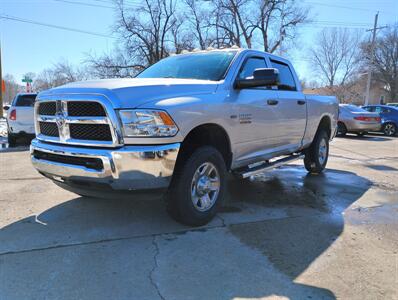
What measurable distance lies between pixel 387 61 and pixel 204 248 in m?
63.7

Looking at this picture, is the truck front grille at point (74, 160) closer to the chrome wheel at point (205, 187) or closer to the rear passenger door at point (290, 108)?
the chrome wheel at point (205, 187)

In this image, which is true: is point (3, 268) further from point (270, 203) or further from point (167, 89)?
point (270, 203)

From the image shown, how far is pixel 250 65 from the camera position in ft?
16.0

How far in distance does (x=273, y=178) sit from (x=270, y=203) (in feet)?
5.87

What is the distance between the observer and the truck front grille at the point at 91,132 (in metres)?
3.39

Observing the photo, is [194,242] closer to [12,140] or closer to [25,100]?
[25,100]

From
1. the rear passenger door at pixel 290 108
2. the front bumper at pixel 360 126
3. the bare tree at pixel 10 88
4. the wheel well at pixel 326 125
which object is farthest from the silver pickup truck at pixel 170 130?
the bare tree at pixel 10 88

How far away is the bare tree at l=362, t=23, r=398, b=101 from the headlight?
5731 centimetres

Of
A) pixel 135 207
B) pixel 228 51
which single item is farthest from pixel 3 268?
pixel 228 51

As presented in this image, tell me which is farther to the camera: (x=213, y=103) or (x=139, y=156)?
(x=213, y=103)

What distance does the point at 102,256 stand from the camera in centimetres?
328

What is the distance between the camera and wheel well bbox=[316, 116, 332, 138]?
731 centimetres

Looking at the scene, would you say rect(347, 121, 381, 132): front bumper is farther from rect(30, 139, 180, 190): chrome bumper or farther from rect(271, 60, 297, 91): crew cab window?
rect(30, 139, 180, 190): chrome bumper

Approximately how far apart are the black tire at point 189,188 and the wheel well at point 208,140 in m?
0.10
